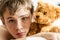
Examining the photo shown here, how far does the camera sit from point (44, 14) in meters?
0.92

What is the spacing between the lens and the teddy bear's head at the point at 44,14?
86 centimetres

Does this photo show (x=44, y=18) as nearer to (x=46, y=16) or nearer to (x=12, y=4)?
(x=46, y=16)

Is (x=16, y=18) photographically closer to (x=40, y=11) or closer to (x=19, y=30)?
(x=19, y=30)

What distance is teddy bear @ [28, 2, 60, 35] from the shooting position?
860 mm

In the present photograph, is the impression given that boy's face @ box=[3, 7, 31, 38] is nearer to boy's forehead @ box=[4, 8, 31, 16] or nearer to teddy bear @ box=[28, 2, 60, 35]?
boy's forehead @ box=[4, 8, 31, 16]

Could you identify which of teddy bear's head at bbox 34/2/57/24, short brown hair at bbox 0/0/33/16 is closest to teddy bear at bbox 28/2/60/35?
teddy bear's head at bbox 34/2/57/24

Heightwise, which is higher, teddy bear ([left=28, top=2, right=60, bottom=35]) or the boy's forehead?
the boy's forehead

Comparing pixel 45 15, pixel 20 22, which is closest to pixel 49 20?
pixel 45 15

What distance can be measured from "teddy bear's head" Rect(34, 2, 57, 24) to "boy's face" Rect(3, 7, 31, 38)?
14cm

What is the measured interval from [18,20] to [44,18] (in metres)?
0.23

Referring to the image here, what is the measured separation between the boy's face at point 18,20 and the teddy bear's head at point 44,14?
0.14 meters

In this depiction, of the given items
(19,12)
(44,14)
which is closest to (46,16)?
(44,14)

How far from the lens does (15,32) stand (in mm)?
702

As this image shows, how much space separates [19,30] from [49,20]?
11.0 inches
